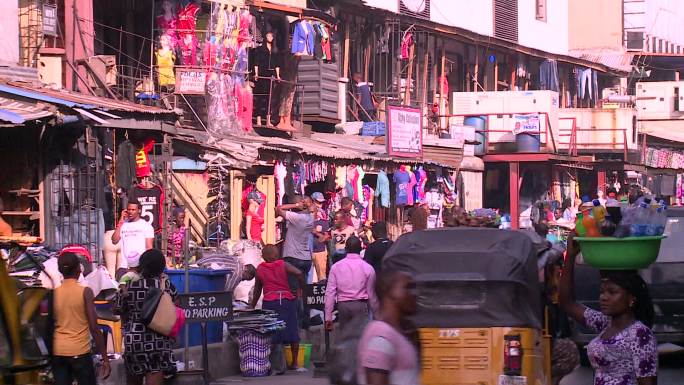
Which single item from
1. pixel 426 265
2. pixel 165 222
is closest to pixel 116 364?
pixel 426 265

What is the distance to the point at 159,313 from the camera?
33.5 ft

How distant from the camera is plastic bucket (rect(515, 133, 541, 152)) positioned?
3825 centimetres

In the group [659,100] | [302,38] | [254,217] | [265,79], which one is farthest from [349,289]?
[659,100]

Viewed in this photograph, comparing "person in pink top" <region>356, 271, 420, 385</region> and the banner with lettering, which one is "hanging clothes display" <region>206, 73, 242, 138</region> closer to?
the banner with lettering

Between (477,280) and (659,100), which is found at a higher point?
(659,100)

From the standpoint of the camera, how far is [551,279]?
13.2m

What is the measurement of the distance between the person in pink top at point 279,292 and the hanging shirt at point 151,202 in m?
4.86

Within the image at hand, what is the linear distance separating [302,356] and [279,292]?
1.11 meters

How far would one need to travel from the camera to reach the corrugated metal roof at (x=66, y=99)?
57.8 feet

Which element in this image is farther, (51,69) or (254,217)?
(254,217)

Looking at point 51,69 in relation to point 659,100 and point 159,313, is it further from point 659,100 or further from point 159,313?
point 659,100

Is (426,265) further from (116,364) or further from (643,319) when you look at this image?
(643,319)

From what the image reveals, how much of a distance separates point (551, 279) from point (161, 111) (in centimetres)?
930

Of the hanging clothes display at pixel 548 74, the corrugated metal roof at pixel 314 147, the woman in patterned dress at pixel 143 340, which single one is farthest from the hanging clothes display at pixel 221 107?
the hanging clothes display at pixel 548 74
